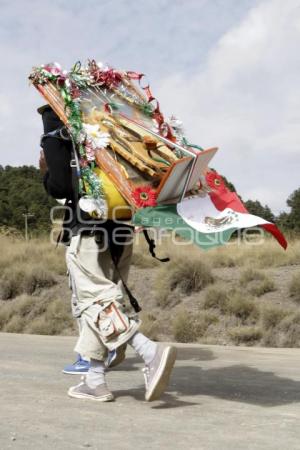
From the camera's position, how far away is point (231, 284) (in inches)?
608

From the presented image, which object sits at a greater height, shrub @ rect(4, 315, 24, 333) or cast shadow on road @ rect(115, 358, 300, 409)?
cast shadow on road @ rect(115, 358, 300, 409)

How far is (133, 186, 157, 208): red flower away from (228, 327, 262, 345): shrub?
25.3 feet

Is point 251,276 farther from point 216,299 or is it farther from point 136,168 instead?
point 136,168

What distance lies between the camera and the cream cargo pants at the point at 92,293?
17.0 feet

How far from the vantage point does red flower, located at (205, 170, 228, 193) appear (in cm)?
546

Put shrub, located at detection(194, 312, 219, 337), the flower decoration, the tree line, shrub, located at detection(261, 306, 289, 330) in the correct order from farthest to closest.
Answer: the tree line
shrub, located at detection(194, 312, 219, 337)
shrub, located at detection(261, 306, 289, 330)
the flower decoration

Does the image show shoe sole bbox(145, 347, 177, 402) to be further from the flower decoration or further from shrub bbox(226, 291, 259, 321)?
shrub bbox(226, 291, 259, 321)

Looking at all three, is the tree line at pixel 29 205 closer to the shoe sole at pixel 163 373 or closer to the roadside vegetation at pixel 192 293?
the roadside vegetation at pixel 192 293

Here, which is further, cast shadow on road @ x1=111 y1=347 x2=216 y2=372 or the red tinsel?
cast shadow on road @ x1=111 y1=347 x2=216 y2=372

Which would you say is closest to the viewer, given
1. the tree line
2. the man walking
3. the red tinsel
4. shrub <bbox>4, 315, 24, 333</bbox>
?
the man walking

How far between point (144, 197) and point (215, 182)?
631mm

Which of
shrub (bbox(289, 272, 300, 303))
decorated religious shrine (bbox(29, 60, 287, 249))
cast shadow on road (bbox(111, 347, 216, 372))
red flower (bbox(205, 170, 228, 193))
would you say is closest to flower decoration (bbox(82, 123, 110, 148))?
decorated religious shrine (bbox(29, 60, 287, 249))

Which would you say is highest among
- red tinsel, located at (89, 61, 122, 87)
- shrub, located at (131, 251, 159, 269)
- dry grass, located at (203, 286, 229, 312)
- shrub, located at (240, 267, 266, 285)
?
red tinsel, located at (89, 61, 122, 87)

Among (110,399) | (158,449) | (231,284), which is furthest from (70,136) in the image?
(231,284)
